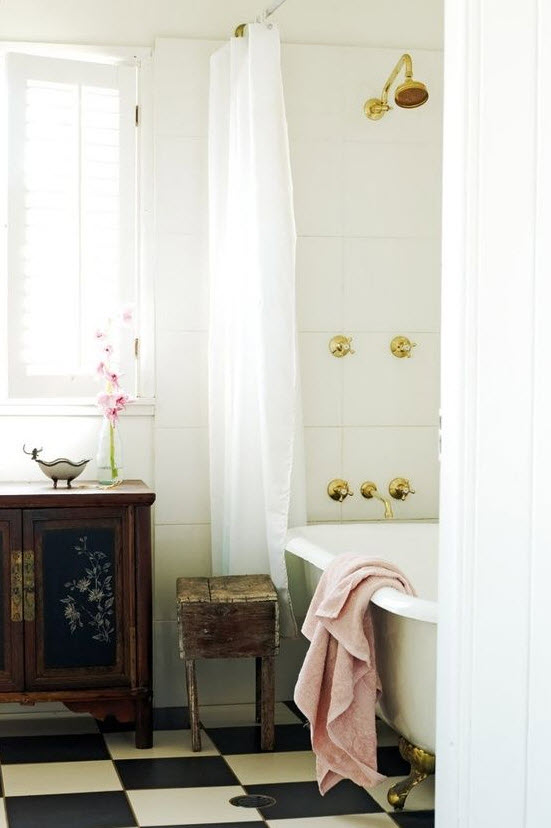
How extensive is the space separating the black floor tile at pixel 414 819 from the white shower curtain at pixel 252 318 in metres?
0.91

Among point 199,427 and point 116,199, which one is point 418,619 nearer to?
point 199,427

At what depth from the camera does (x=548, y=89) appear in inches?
68.4

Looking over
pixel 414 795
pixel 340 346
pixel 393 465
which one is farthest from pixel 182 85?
pixel 414 795

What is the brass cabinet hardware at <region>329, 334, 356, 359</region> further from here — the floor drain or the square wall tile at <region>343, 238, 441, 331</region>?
the floor drain

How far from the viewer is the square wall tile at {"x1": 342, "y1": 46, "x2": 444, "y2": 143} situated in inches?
153

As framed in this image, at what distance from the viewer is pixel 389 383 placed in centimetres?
395

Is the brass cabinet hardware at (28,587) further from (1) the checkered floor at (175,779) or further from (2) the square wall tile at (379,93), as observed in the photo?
(2) the square wall tile at (379,93)

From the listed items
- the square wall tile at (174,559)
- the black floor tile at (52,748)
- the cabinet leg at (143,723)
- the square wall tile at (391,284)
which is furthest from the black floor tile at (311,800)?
the square wall tile at (391,284)

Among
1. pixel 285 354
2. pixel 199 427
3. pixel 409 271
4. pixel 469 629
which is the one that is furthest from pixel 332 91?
pixel 469 629

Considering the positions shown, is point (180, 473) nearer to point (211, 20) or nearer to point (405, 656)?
point (405, 656)

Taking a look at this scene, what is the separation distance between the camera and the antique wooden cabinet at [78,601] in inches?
130

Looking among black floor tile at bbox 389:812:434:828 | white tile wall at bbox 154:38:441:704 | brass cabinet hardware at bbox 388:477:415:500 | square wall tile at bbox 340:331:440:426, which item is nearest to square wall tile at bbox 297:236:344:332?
white tile wall at bbox 154:38:441:704

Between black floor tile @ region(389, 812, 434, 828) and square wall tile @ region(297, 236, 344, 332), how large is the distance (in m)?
1.71

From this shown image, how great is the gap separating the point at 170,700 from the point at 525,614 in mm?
2266
